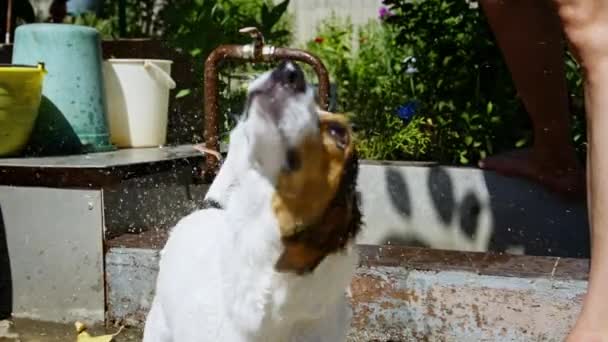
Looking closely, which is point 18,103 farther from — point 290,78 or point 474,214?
point 290,78

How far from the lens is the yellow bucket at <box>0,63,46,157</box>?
12.6 ft

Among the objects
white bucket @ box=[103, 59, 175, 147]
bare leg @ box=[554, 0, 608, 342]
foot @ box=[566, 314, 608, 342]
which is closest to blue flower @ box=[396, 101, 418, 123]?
white bucket @ box=[103, 59, 175, 147]

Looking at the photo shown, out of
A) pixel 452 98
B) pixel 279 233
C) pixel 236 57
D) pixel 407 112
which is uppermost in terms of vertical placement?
pixel 236 57

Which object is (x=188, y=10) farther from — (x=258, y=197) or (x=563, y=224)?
(x=258, y=197)

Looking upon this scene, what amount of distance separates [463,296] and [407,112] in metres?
2.28

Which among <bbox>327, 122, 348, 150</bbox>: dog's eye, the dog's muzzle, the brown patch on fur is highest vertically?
the dog's muzzle

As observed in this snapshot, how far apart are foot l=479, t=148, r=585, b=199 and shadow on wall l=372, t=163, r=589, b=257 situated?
0.05 metres

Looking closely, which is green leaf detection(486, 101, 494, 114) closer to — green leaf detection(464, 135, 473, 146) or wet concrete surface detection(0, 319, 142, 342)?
green leaf detection(464, 135, 473, 146)

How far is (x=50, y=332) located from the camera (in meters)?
3.61

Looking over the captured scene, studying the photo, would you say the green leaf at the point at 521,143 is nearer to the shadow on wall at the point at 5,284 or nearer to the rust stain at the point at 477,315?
the rust stain at the point at 477,315

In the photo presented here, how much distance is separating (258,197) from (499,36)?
2316mm

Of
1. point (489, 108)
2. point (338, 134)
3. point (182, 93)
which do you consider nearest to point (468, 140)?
point (489, 108)

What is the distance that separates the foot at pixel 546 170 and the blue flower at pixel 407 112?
3.52 feet

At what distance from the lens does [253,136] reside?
1.85 metres
